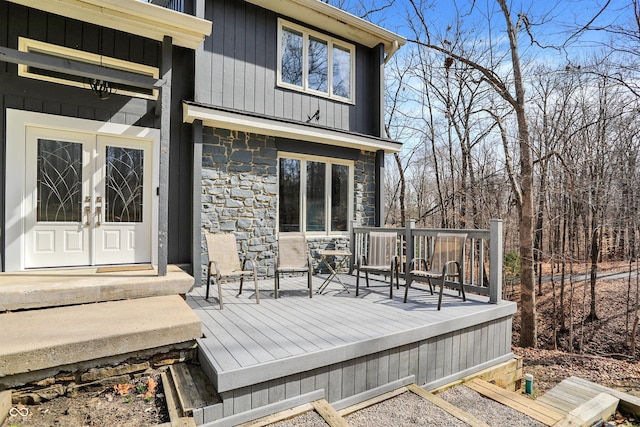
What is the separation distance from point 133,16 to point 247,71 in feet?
7.79

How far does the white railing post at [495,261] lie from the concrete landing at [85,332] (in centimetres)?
369

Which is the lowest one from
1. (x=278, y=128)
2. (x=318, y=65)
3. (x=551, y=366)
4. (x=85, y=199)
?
(x=551, y=366)

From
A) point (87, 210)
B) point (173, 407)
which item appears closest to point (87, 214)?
point (87, 210)

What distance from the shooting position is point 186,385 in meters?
2.62

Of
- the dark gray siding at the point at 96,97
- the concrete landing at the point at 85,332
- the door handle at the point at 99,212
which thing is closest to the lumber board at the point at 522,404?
the concrete landing at the point at 85,332

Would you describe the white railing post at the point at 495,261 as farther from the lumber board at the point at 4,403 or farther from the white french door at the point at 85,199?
the white french door at the point at 85,199

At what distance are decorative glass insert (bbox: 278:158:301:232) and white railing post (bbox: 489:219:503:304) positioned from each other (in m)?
3.40

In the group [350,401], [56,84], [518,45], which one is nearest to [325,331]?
[350,401]

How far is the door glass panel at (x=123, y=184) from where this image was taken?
16.2 ft

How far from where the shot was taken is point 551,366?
6090 millimetres

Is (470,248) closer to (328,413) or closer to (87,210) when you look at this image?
(328,413)

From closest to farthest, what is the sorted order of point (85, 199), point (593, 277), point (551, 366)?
point (85, 199)
point (551, 366)
point (593, 277)

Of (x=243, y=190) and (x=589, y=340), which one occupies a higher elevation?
(x=243, y=190)

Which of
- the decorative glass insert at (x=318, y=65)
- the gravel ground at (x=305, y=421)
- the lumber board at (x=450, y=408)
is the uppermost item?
the decorative glass insert at (x=318, y=65)
